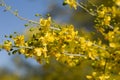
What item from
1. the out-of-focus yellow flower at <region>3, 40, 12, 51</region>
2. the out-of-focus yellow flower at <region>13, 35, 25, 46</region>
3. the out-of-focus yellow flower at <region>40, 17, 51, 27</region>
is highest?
the out-of-focus yellow flower at <region>40, 17, 51, 27</region>

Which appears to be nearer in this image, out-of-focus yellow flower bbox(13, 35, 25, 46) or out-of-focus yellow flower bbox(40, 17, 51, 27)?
out-of-focus yellow flower bbox(40, 17, 51, 27)

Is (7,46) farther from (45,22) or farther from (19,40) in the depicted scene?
(45,22)

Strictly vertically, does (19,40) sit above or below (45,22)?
below

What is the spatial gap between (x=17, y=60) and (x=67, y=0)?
1567cm

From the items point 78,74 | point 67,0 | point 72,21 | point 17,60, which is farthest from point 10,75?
point 67,0

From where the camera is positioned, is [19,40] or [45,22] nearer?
[45,22]

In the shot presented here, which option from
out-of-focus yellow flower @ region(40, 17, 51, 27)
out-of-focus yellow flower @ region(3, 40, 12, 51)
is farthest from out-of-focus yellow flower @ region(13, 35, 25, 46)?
out-of-focus yellow flower @ region(40, 17, 51, 27)

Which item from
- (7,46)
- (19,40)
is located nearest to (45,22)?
(19,40)

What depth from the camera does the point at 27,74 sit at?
20.0 m

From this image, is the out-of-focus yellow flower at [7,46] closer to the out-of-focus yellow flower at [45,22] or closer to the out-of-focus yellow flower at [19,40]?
the out-of-focus yellow flower at [19,40]

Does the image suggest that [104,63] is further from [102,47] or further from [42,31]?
[42,31]

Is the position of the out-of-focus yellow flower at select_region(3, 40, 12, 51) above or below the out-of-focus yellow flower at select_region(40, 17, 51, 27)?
below

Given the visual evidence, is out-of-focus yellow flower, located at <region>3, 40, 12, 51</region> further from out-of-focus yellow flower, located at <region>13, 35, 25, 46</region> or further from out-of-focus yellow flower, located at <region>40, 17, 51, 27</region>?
out-of-focus yellow flower, located at <region>40, 17, 51, 27</region>

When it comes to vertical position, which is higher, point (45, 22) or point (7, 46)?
point (45, 22)
